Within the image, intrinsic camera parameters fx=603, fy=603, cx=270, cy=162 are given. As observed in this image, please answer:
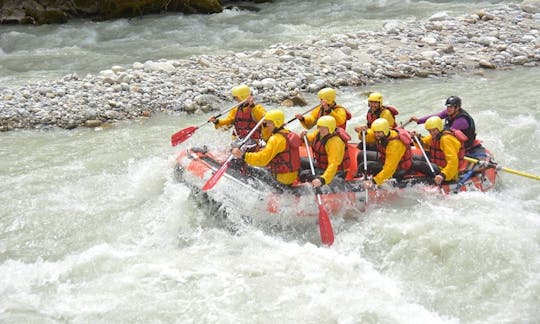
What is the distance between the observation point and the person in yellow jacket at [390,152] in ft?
23.7

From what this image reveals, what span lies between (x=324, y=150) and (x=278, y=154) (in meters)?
0.65

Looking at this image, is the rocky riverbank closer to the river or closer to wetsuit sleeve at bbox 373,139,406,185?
the river

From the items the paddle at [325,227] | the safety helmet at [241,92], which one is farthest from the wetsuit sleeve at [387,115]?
the paddle at [325,227]

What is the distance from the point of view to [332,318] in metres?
5.57

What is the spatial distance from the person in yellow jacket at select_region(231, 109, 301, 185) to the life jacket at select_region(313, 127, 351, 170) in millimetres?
361

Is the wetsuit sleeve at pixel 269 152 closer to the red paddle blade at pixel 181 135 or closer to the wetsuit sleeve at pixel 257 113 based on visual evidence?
the wetsuit sleeve at pixel 257 113

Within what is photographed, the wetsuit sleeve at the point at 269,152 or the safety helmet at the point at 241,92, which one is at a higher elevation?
the safety helmet at the point at 241,92

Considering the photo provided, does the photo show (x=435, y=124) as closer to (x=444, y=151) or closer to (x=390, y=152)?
(x=444, y=151)

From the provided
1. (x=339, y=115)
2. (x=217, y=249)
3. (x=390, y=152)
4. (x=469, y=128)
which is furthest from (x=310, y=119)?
(x=217, y=249)

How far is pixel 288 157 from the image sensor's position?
691 cm

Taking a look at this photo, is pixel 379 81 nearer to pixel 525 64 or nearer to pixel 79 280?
pixel 525 64

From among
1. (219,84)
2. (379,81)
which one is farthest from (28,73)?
(379,81)

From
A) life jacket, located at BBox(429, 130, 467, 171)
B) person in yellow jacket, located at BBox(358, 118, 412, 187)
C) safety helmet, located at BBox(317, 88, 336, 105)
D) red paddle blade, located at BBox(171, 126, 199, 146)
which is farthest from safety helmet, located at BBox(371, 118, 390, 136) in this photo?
red paddle blade, located at BBox(171, 126, 199, 146)

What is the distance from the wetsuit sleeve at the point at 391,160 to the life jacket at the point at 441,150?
660mm
